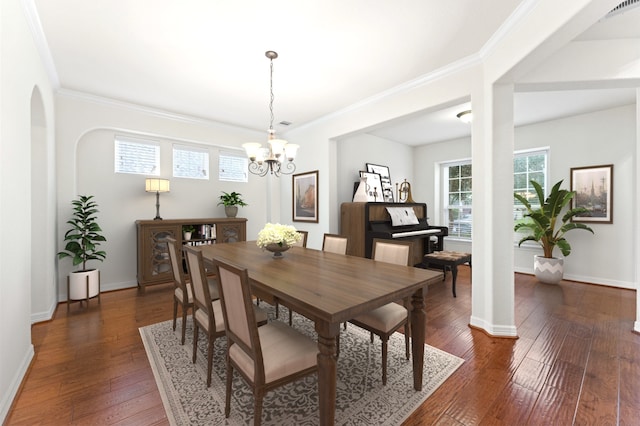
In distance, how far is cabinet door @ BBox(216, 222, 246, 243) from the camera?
4488 millimetres

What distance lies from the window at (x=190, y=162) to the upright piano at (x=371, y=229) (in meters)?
2.52

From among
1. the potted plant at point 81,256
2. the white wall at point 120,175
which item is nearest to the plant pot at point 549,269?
the white wall at point 120,175

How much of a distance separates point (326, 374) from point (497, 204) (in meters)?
2.25

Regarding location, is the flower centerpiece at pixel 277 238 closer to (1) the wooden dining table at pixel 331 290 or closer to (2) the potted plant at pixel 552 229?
(1) the wooden dining table at pixel 331 290

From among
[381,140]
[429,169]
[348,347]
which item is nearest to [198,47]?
[348,347]

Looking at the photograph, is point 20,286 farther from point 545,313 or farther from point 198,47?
point 545,313

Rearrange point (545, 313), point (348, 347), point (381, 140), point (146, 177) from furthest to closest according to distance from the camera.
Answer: point (381, 140) < point (146, 177) < point (545, 313) < point (348, 347)

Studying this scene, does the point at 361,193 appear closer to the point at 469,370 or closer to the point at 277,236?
the point at 277,236

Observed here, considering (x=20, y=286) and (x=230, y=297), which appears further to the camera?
(x=20, y=286)

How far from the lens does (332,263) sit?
2.23 m

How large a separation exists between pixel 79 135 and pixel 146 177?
929mm

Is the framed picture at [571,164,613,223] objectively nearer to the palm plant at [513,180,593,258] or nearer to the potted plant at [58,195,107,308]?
the palm plant at [513,180,593,258]

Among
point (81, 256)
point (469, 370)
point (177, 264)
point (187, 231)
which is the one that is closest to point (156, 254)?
point (187, 231)

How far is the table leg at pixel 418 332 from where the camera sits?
177cm
